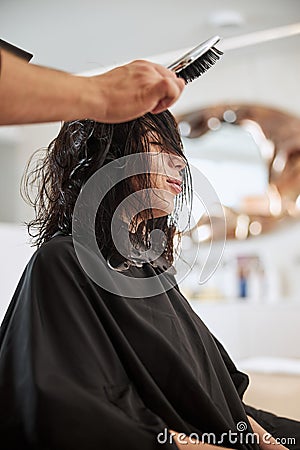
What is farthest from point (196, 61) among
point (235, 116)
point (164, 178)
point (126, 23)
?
point (235, 116)

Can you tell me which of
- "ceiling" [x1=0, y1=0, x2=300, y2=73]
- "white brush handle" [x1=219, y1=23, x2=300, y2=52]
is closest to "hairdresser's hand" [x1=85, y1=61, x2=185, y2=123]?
"ceiling" [x1=0, y1=0, x2=300, y2=73]

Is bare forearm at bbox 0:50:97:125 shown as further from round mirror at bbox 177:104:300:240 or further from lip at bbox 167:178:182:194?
round mirror at bbox 177:104:300:240

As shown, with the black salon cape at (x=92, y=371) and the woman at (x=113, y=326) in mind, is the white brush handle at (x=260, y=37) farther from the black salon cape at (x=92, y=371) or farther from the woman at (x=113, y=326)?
the black salon cape at (x=92, y=371)

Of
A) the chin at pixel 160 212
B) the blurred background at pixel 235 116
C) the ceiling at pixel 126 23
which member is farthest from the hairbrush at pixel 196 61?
the blurred background at pixel 235 116

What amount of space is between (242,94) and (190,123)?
33 centimetres

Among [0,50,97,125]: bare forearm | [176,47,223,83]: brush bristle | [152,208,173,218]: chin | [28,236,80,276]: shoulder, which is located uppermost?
Result: [176,47,223,83]: brush bristle

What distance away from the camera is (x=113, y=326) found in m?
0.94

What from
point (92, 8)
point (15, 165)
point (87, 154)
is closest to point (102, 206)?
point (87, 154)

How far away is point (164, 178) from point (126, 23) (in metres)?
2.11

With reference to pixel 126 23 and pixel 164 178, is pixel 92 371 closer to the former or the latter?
pixel 164 178

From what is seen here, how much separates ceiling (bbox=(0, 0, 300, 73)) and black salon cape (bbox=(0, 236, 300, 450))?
1.97 metres

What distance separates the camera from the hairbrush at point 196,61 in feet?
3.00

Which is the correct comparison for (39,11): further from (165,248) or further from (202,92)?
(165,248)

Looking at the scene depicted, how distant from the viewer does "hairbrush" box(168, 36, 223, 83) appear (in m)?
0.91
